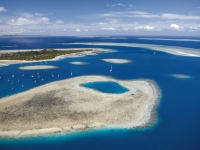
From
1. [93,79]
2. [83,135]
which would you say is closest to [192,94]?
[93,79]

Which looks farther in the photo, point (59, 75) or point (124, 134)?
point (59, 75)

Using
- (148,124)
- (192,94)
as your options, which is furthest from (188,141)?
(192,94)

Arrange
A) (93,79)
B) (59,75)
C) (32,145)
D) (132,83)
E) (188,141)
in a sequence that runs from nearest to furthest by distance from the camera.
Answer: (32,145) → (188,141) → (132,83) → (93,79) → (59,75)

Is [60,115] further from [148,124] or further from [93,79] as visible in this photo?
[93,79]

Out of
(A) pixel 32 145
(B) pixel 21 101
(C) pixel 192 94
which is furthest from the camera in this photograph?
(C) pixel 192 94

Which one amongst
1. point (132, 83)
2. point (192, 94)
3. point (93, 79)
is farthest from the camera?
point (93, 79)

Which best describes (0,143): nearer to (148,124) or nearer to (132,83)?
(148,124)

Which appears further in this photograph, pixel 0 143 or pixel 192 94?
pixel 192 94
